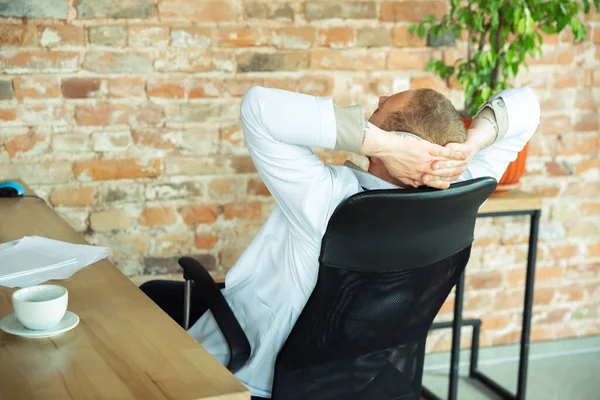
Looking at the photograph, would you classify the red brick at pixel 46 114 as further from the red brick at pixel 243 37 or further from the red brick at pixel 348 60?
the red brick at pixel 348 60

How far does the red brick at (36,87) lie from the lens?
2344 mm

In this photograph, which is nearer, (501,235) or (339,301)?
(339,301)

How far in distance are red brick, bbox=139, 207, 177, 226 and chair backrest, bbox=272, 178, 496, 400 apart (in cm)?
123

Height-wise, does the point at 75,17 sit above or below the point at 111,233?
above

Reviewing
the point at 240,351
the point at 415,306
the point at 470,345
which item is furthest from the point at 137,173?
the point at 470,345

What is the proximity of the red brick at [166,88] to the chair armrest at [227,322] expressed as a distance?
1.00 metres

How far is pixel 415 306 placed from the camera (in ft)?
4.79

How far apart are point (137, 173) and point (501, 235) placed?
57.9 inches

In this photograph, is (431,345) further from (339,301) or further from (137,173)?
(339,301)

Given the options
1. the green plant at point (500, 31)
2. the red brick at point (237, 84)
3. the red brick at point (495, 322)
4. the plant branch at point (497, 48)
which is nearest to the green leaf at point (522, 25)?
the green plant at point (500, 31)

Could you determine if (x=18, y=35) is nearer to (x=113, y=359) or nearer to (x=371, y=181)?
(x=371, y=181)

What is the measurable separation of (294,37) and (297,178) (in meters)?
1.30

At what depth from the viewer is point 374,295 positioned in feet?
Result: 4.50

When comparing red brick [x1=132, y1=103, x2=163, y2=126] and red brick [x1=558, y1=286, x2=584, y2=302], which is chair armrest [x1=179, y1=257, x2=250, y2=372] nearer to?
red brick [x1=132, y1=103, x2=163, y2=126]
